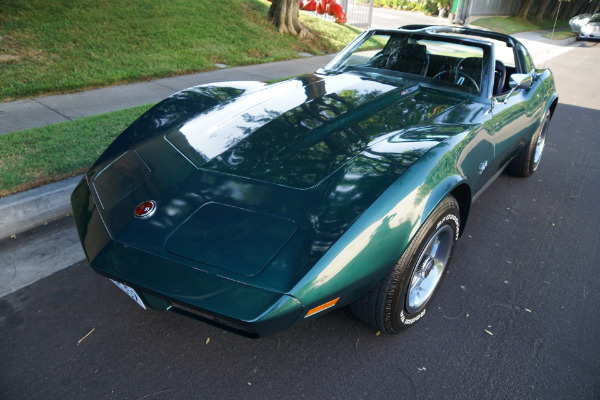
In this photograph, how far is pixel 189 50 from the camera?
7.95 meters

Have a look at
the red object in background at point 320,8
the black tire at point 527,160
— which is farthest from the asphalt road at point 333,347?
the red object in background at point 320,8

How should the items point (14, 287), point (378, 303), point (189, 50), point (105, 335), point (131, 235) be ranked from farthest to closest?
1. point (189, 50)
2. point (14, 287)
3. point (105, 335)
4. point (378, 303)
5. point (131, 235)

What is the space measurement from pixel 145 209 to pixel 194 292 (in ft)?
1.83

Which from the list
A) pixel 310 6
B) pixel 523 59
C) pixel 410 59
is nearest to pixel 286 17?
pixel 310 6

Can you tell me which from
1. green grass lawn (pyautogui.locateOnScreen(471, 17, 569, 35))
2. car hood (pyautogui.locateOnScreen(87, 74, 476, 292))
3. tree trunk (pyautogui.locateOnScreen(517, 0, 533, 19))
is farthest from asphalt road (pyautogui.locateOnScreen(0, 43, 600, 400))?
tree trunk (pyautogui.locateOnScreen(517, 0, 533, 19))

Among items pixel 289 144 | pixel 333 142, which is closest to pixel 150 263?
pixel 289 144

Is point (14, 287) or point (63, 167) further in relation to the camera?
point (63, 167)

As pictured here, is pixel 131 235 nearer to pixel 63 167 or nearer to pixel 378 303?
pixel 378 303

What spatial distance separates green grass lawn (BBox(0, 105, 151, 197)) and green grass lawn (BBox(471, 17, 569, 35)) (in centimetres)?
1892

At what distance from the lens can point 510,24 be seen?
21703 millimetres

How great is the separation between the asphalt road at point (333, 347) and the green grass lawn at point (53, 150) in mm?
1135

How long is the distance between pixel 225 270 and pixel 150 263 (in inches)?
13.3

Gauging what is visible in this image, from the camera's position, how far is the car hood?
70.3 inches

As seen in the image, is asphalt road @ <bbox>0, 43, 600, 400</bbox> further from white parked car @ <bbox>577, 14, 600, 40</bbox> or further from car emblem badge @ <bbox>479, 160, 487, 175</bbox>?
white parked car @ <bbox>577, 14, 600, 40</bbox>
